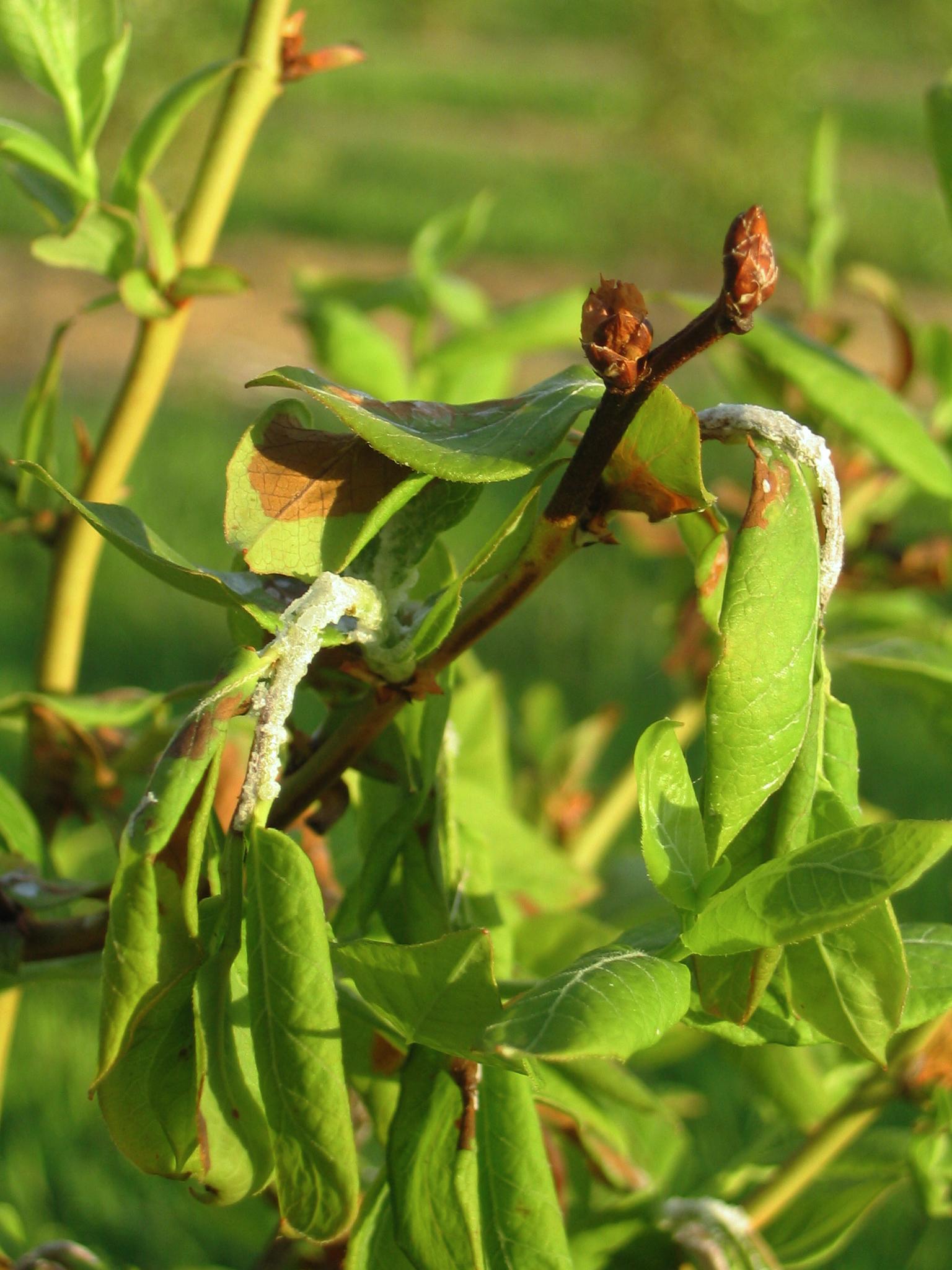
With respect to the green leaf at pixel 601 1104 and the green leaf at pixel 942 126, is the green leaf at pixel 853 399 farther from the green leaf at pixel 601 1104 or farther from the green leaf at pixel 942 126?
the green leaf at pixel 601 1104

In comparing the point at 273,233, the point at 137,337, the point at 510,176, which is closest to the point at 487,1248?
the point at 137,337

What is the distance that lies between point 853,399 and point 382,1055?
1.15ft

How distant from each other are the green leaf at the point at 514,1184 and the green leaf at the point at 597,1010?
0.06 m

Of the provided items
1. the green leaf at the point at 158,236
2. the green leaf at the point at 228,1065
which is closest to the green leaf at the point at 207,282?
the green leaf at the point at 158,236

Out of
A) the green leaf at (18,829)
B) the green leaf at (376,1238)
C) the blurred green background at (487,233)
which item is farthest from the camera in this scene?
the blurred green background at (487,233)

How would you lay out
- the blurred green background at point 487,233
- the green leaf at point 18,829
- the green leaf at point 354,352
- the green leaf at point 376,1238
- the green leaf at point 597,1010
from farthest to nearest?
1. the blurred green background at point 487,233
2. the green leaf at point 354,352
3. the green leaf at point 18,829
4. the green leaf at point 376,1238
5. the green leaf at point 597,1010

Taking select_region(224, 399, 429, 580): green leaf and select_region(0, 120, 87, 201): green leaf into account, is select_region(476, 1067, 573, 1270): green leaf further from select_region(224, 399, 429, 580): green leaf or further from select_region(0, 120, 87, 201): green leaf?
select_region(0, 120, 87, 201): green leaf

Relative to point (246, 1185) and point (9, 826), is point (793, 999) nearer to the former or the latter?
point (246, 1185)

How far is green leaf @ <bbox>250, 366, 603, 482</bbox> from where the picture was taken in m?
0.36

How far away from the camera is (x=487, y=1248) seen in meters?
0.40

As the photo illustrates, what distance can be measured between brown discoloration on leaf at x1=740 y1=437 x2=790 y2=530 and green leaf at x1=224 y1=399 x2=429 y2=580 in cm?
10

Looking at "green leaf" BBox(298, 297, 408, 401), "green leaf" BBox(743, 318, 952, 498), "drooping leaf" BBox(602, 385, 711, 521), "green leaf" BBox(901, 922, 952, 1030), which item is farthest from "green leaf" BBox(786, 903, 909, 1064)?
"green leaf" BBox(298, 297, 408, 401)

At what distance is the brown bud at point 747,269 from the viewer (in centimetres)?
33

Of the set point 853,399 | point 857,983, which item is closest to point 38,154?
point 853,399
